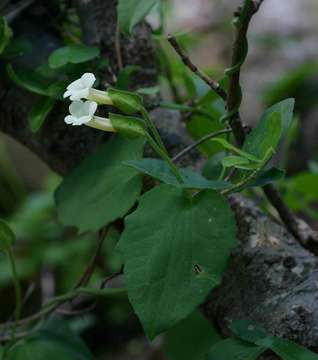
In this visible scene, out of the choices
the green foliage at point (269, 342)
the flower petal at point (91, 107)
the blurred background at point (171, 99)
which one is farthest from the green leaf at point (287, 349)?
the blurred background at point (171, 99)

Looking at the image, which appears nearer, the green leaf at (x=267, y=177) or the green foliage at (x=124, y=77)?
the green leaf at (x=267, y=177)

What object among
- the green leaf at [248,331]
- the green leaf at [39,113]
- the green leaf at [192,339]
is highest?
the green leaf at [39,113]

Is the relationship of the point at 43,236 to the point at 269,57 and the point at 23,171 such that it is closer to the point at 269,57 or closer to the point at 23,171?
the point at 23,171

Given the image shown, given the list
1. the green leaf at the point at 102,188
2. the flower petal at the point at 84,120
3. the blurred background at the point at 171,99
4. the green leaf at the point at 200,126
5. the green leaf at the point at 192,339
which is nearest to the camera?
the flower petal at the point at 84,120

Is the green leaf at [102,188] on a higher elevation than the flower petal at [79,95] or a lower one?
lower

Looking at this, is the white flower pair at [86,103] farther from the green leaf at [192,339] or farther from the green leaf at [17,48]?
the green leaf at [192,339]

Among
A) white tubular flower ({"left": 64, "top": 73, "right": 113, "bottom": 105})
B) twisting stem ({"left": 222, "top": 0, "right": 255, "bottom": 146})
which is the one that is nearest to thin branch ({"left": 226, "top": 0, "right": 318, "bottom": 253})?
twisting stem ({"left": 222, "top": 0, "right": 255, "bottom": 146})

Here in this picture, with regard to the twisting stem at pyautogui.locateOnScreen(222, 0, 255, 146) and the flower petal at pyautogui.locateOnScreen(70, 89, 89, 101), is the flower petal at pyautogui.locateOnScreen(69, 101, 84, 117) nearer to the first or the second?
the flower petal at pyautogui.locateOnScreen(70, 89, 89, 101)
